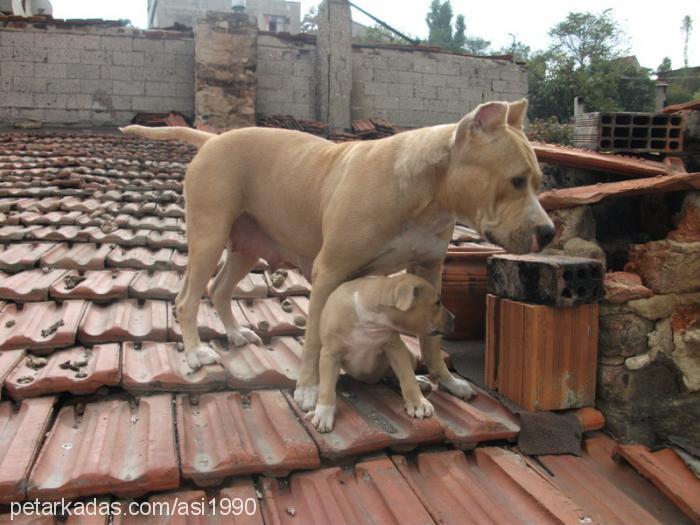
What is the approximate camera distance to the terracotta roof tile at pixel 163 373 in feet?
8.01

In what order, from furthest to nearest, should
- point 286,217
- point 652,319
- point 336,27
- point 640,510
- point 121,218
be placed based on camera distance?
point 336,27
point 121,218
point 286,217
point 652,319
point 640,510

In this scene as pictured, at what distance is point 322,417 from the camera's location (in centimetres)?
225

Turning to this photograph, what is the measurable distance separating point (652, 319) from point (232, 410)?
70.4 inches

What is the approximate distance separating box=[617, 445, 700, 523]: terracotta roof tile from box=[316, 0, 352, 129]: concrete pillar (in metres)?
9.61

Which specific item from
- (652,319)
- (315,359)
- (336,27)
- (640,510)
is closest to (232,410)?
(315,359)

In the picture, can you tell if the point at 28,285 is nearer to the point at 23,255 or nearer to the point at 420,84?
the point at 23,255

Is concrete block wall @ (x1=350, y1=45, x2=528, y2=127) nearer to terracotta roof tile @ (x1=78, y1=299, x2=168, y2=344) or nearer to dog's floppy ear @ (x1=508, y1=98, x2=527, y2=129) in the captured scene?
terracotta roof tile @ (x1=78, y1=299, x2=168, y2=344)

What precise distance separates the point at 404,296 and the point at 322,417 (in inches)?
22.3

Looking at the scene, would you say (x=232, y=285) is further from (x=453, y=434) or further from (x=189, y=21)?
(x=189, y=21)

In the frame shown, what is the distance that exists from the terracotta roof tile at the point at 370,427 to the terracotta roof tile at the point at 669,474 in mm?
735

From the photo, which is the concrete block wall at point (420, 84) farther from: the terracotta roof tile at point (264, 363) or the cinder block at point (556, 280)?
the cinder block at point (556, 280)

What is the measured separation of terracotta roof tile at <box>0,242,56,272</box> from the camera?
3738mm

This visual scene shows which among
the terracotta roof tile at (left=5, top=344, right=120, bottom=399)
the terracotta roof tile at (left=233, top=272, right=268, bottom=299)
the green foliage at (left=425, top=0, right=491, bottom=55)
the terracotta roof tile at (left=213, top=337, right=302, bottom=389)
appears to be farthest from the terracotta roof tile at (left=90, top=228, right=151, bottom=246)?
the green foliage at (left=425, top=0, right=491, bottom=55)

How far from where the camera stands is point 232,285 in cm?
325
